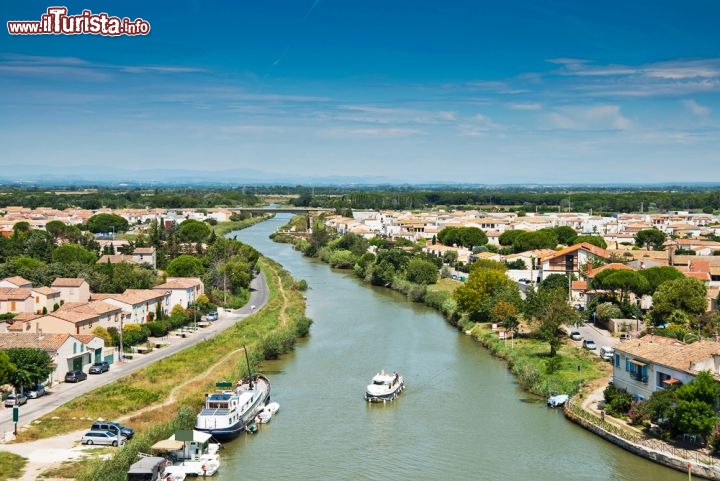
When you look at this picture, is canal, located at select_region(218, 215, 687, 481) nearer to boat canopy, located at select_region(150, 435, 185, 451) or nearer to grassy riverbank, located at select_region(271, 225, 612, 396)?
grassy riverbank, located at select_region(271, 225, 612, 396)

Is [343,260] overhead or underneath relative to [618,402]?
underneath

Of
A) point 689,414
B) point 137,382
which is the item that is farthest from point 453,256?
point 689,414

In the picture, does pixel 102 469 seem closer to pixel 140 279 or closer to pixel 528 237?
pixel 140 279

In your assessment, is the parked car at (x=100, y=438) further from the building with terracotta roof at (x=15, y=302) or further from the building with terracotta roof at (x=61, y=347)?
the building with terracotta roof at (x=15, y=302)

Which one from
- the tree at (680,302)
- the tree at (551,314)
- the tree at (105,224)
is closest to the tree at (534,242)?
the tree at (551,314)

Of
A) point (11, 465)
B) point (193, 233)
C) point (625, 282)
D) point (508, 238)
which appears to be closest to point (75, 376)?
point (11, 465)

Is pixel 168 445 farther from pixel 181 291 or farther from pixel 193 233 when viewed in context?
pixel 193 233

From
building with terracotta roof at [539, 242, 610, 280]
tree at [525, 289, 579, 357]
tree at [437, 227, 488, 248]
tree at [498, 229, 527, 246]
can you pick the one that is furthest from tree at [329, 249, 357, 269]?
tree at [525, 289, 579, 357]

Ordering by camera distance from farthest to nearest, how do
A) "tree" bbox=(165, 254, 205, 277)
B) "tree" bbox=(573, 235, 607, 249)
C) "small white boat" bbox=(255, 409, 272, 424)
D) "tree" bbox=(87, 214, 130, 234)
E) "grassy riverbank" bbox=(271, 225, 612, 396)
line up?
"tree" bbox=(87, 214, 130, 234) → "tree" bbox=(573, 235, 607, 249) → "tree" bbox=(165, 254, 205, 277) → "grassy riverbank" bbox=(271, 225, 612, 396) → "small white boat" bbox=(255, 409, 272, 424)
